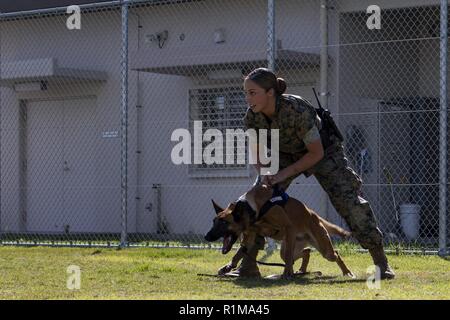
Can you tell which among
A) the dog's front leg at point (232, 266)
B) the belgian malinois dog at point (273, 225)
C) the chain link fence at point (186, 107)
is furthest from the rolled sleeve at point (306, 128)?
the chain link fence at point (186, 107)

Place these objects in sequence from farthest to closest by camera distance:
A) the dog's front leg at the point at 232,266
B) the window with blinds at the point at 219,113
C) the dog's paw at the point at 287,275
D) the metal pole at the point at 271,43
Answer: the window with blinds at the point at 219,113 < the metal pole at the point at 271,43 < the dog's front leg at the point at 232,266 < the dog's paw at the point at 287,275

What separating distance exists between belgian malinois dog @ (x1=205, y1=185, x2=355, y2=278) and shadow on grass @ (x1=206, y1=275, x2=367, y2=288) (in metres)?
0.16

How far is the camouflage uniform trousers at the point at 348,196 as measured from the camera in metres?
7.69

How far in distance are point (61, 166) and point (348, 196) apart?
1031 cm

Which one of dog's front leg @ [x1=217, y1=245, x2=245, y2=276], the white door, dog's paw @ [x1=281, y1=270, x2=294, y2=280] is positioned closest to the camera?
dog's paw @ [x1=281, y1=270, x2=294, y2=280]

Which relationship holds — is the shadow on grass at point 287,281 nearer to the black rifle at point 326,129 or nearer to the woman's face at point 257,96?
the black rifle at point 326,129

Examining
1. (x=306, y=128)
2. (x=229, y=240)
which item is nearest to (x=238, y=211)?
(x=229, y=240)

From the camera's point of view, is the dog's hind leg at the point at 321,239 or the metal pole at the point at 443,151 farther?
the metal pole at the point at 443,151

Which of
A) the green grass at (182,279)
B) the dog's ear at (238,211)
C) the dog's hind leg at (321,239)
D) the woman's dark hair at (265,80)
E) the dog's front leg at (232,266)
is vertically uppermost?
the woman's dark hair at (265,80)

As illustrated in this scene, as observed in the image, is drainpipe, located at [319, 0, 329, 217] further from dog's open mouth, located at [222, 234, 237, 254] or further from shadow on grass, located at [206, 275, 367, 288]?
dog's open mouth, located at [222, 234, 237, 254]

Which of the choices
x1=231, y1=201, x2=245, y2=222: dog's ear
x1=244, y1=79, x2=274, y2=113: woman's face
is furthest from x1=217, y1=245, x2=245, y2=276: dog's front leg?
x1=244, y1=79, x2=274, y2=113: woman's face

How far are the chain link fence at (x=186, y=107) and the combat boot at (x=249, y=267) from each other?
4.94 meters

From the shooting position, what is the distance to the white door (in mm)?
16906

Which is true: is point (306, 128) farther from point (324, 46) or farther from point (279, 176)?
point (324, 46)
